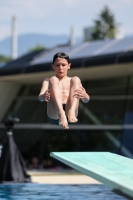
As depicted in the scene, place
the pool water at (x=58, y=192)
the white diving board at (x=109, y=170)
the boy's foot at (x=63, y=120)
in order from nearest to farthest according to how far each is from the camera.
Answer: the white diving board at (x=109, y=170) → the boy's foot at (x=63, y=120) → the pool water at (x=58, y=192)

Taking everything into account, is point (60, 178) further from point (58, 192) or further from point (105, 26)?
point (105, 26)

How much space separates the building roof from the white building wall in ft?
3.37

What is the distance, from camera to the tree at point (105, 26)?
94.4 meters

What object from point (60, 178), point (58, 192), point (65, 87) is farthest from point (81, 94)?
point (60, 178)

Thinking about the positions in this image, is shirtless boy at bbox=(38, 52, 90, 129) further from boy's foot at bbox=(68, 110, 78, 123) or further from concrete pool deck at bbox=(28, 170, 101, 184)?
concrete pool deck at bbox=(28, 170, 101, 184)

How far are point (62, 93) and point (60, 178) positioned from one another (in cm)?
1136

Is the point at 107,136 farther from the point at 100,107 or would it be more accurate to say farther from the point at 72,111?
the point at 72,111

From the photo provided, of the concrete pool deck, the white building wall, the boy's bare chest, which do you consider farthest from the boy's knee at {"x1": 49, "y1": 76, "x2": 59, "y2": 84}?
the white building wall

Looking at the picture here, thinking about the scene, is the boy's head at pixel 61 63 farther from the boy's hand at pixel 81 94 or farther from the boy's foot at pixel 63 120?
the boy's foot at pixel 63 120

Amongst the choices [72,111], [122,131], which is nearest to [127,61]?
[122,131]

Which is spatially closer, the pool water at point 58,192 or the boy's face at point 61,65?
the boy's face at point 61,65

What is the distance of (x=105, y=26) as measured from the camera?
323 ft

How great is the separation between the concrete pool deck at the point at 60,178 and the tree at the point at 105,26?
71889 mm

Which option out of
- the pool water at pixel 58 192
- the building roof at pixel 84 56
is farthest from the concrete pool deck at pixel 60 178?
the building roof at pixel 84 56
